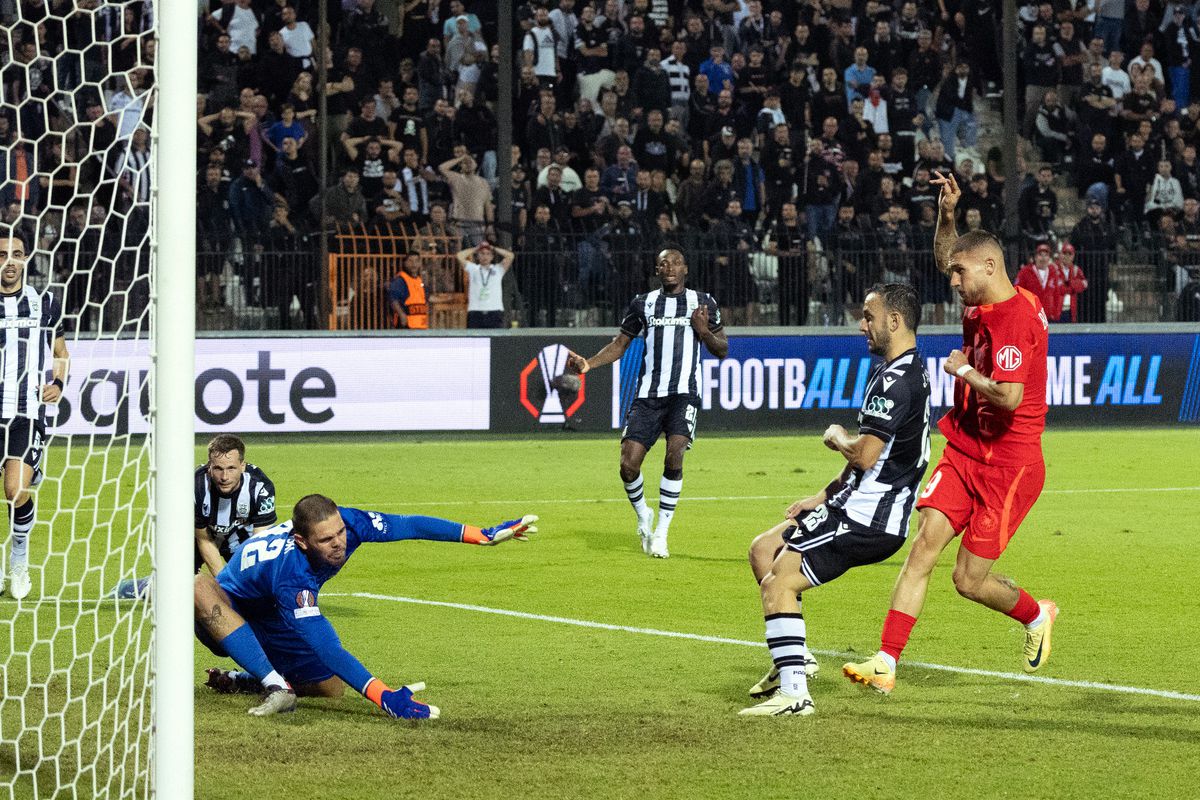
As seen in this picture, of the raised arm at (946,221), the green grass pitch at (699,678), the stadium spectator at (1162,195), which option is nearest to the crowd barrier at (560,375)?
the stadium spectator at (1162,195)

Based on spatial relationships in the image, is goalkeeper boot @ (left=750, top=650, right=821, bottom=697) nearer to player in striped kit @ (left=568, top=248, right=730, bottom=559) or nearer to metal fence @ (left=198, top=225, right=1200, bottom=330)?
player in striped kit @ (left=568, top=248, right=730, bottom=559)

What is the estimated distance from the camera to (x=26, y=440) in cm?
1032

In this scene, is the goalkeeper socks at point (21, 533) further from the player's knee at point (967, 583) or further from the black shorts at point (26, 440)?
the player's knee at point (967, 583)

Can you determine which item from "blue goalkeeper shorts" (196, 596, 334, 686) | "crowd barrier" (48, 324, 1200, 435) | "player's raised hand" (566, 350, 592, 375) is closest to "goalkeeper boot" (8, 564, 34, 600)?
"blue goalkeeper shorts" (196, 596, 334, 686)

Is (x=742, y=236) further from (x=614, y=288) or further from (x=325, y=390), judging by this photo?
(x=325, y=390)

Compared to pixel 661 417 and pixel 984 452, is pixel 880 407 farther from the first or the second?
pixel 661 417

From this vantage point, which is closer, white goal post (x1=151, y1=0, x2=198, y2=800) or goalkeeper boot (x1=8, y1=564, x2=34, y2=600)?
white goal post (x1=151, y1=0, x2=198, y2=800)

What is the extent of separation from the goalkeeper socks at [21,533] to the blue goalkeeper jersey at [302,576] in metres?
3.10

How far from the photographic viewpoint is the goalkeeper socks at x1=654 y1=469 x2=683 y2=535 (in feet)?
39.4

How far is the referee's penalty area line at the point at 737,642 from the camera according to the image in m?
7.68

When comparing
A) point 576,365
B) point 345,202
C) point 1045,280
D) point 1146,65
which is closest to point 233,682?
point 576,365

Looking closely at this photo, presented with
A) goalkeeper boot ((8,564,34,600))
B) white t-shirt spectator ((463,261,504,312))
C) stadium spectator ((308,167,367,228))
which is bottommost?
goalkeeper boot ((8,564,34,600))

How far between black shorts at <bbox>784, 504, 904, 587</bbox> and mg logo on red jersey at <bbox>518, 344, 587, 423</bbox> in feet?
40.0

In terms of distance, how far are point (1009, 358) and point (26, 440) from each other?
19.4 feet
